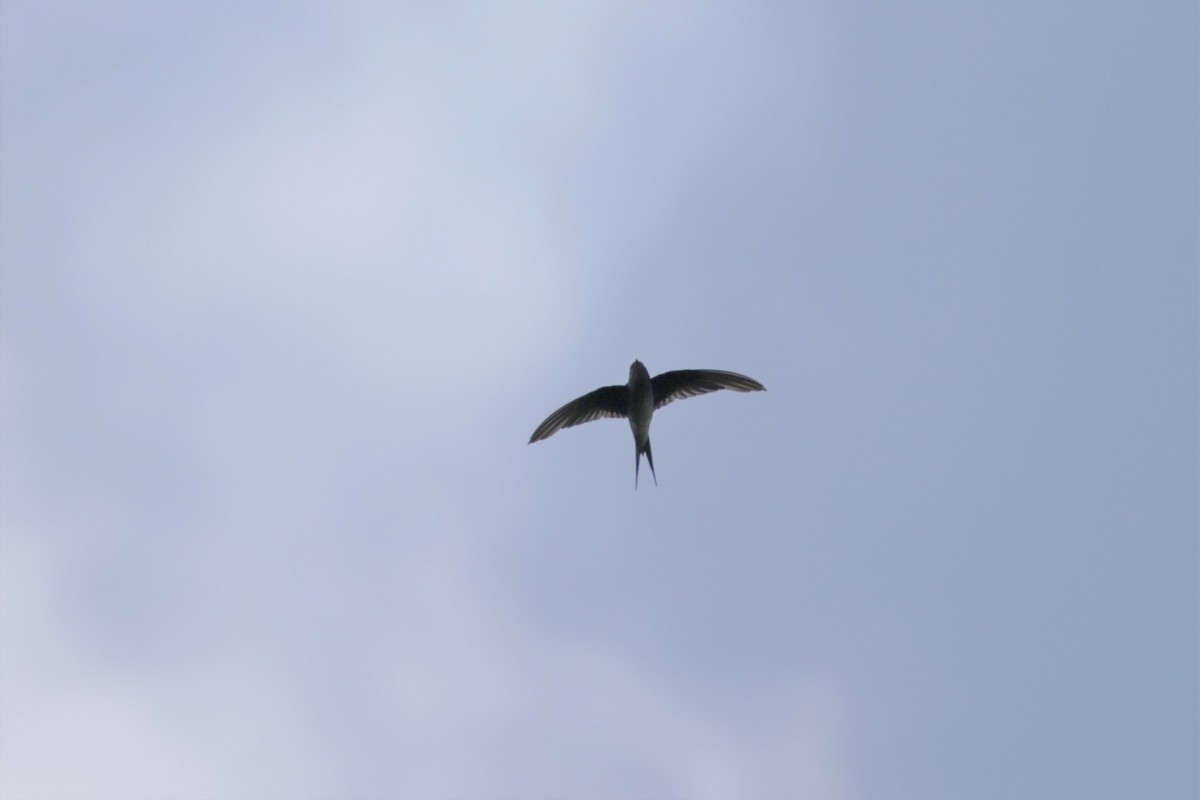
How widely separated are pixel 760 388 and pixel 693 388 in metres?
1.44

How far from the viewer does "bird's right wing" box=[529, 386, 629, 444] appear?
2117 centimetres

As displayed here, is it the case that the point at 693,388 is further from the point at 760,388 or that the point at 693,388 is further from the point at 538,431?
the point at 538,431

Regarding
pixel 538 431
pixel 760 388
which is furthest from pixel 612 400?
pixel 760 388

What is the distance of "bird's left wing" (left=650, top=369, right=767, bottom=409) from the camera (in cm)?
2123

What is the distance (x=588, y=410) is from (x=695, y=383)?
2.36 metres

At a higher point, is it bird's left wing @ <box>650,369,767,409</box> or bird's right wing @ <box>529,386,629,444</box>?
bird's left wing @ <box>650,369,767,409</box>

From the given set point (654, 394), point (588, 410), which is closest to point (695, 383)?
point (654, 394)

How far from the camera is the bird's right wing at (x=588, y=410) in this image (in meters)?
21.2

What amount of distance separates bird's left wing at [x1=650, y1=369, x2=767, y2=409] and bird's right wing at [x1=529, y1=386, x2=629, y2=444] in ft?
2.50

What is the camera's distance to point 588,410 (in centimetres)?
2152

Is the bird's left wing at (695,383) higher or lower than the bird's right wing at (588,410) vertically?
higher

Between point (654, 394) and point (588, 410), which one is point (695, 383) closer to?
point (654, 394)

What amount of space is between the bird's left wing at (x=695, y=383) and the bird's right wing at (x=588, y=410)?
0.76m

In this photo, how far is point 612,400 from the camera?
21359 mm
